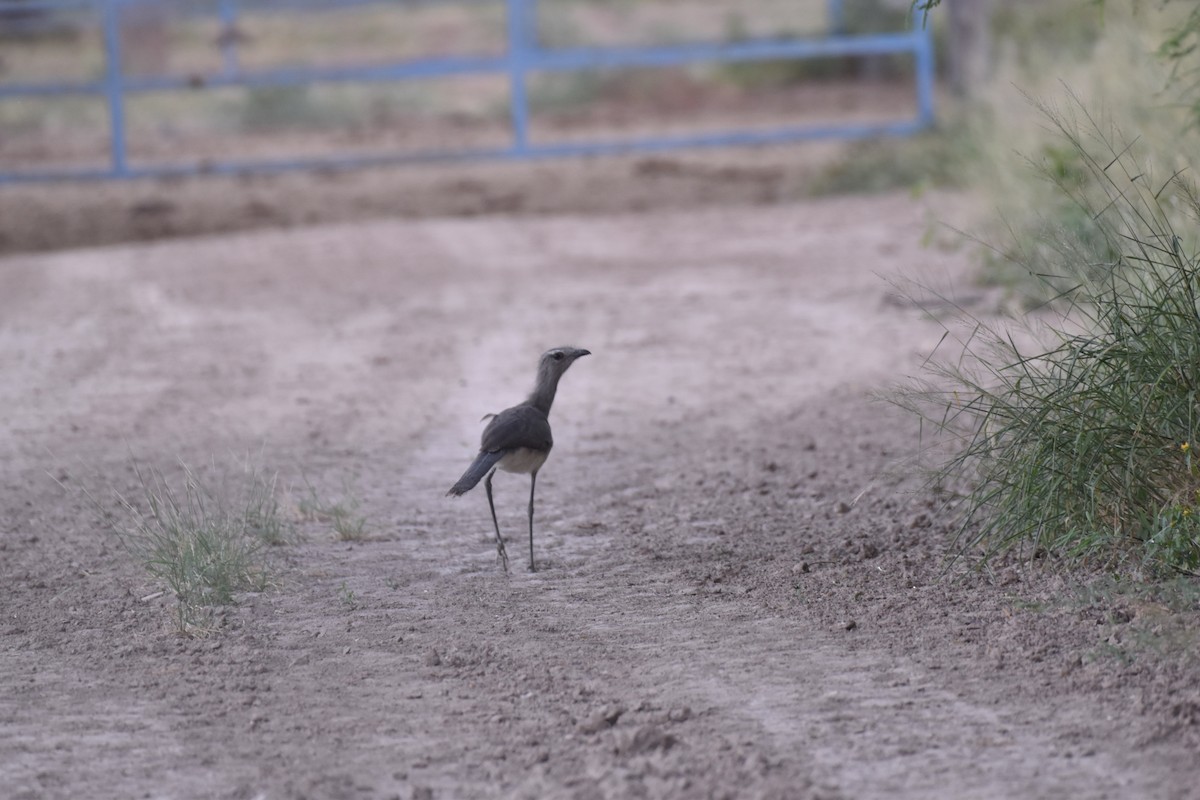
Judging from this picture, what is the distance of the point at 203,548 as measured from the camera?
4902 mm

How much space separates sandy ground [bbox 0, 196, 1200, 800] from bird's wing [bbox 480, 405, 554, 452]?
449 mm

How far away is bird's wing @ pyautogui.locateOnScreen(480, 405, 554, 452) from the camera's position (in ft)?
16.9

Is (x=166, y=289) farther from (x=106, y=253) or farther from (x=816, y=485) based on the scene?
(x=816, y=485)

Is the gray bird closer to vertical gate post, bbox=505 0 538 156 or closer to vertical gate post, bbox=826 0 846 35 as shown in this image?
vertical gate post, bbox=505 0 538 156

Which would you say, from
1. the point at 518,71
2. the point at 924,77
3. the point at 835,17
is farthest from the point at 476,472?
the point at 835,17

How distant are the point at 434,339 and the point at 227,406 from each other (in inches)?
73.7

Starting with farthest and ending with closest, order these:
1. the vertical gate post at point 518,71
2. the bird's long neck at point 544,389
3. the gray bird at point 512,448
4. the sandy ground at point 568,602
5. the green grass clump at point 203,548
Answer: the vertical gate post at point 518,71, the bird's long neck at point 544,389, the gray bird at point 512,448, the green grass clump at point 203,548, the sandy ground at point 568,602

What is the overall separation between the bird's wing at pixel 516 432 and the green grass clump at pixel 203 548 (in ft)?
2.90

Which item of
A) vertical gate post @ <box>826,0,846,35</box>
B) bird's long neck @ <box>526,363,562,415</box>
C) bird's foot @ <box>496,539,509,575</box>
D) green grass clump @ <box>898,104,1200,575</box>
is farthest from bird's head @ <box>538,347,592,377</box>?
vertical gate post @ <box>826,0,846,35</box>

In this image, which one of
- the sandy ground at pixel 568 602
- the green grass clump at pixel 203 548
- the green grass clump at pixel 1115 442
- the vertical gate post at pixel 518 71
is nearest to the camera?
the sandy ground at pixel 568 602

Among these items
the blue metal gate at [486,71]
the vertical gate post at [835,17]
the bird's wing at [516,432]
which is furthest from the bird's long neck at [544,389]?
the vertical gate post at [835,17]

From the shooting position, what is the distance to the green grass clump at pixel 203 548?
478 cm

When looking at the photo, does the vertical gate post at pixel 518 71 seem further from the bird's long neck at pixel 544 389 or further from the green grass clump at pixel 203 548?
the green grass clump at pixel 203 548

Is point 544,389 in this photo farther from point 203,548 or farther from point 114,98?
point 114,98
